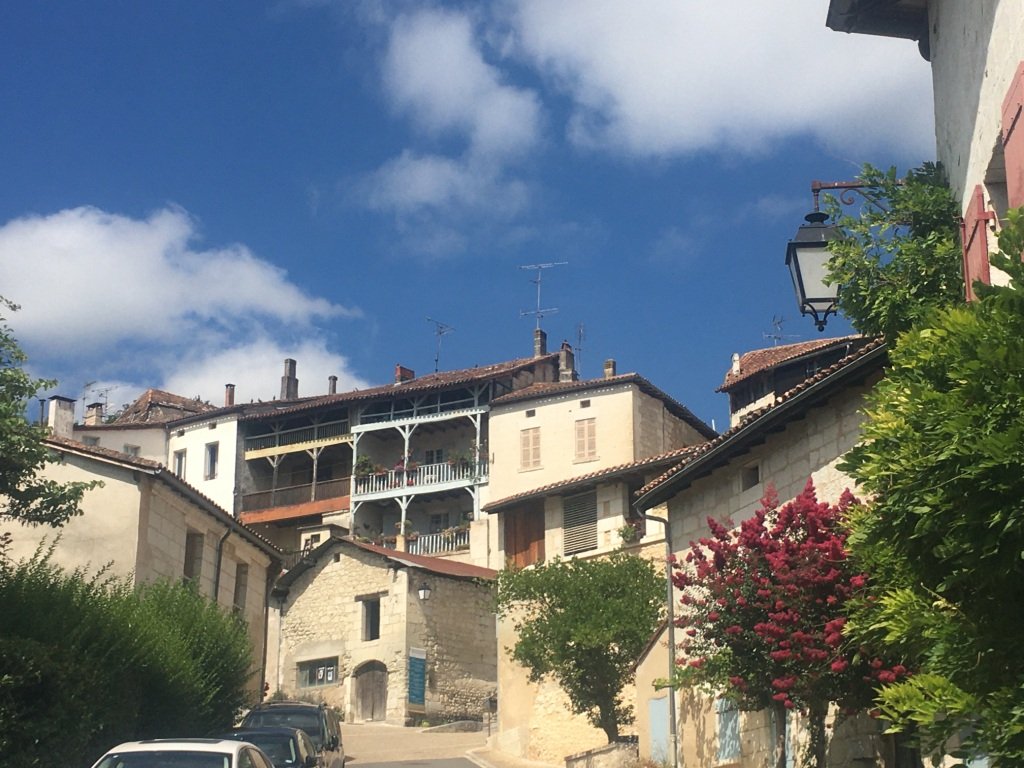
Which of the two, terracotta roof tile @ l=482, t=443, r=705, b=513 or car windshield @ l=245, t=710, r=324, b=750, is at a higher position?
terracotta roof tile @ l=482, t=443, r=705, b=513

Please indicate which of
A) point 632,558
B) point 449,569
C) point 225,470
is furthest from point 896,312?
point 225,470

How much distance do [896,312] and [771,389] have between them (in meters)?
31.1

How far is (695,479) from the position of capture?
23203 millimetres

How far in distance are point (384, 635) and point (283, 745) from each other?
2540 cm

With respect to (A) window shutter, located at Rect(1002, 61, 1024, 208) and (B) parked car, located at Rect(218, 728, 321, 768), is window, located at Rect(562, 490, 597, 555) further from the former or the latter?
(A) window shutter, located at Rect(1002, 61, 1024, 208)

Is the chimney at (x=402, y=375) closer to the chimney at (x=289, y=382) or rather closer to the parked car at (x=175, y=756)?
the chimney at (x=289, y=382)

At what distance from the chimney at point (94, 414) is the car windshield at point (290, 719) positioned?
49.5 m

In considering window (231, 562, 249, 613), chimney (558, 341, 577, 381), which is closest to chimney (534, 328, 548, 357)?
chimney (558, 341, 577, 381)

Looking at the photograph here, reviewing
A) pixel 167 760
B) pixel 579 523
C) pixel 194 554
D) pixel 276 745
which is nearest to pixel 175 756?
pixel 167 760

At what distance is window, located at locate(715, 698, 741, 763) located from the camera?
21505 mm

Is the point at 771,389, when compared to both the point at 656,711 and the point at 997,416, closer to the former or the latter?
the point at 656,711

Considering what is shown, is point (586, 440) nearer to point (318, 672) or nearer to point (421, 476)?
point (421, 476)

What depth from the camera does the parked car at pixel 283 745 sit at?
17188 mm

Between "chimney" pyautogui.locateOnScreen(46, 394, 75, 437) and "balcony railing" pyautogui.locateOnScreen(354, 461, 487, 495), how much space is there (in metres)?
12.0
